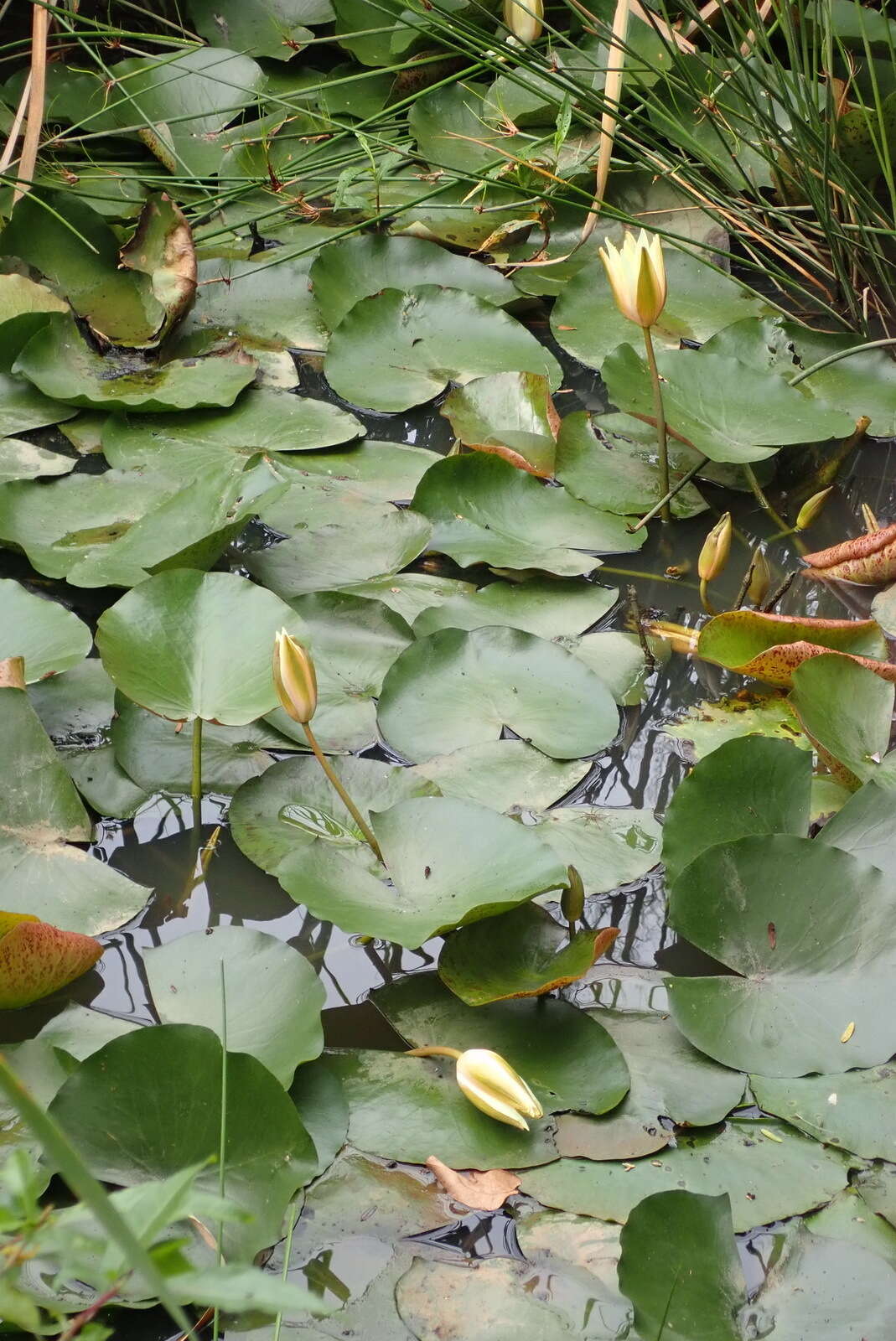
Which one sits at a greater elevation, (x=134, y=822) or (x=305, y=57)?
(x=305, y=57)

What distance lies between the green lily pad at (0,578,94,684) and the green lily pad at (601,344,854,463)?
0.83 meters

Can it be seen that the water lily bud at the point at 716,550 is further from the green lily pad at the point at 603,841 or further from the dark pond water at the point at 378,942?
the green lily pad at the point at 603,841

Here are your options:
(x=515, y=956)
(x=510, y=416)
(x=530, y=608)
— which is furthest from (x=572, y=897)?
(x=510, y=416)

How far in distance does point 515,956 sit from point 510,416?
37.7 inches

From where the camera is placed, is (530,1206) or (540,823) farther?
(540,823)

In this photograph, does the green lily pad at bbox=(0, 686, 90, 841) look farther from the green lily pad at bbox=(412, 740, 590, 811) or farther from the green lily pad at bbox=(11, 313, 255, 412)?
the green lily pad at bbox=(11, 313, 255, 412)

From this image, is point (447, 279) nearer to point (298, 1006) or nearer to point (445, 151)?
point (445, 151)

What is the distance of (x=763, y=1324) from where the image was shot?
0.81 metres

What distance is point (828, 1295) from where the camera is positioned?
0.82m

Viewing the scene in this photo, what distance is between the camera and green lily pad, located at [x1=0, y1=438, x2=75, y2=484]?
1.64 m

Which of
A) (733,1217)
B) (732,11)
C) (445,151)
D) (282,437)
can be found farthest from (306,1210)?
(732,11)

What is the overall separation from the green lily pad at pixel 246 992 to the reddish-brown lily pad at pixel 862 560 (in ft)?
3.05

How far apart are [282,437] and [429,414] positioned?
0.26 m

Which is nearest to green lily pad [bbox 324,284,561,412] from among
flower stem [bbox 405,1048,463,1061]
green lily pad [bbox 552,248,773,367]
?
green lily pad [bbox 552,248,773,367]
